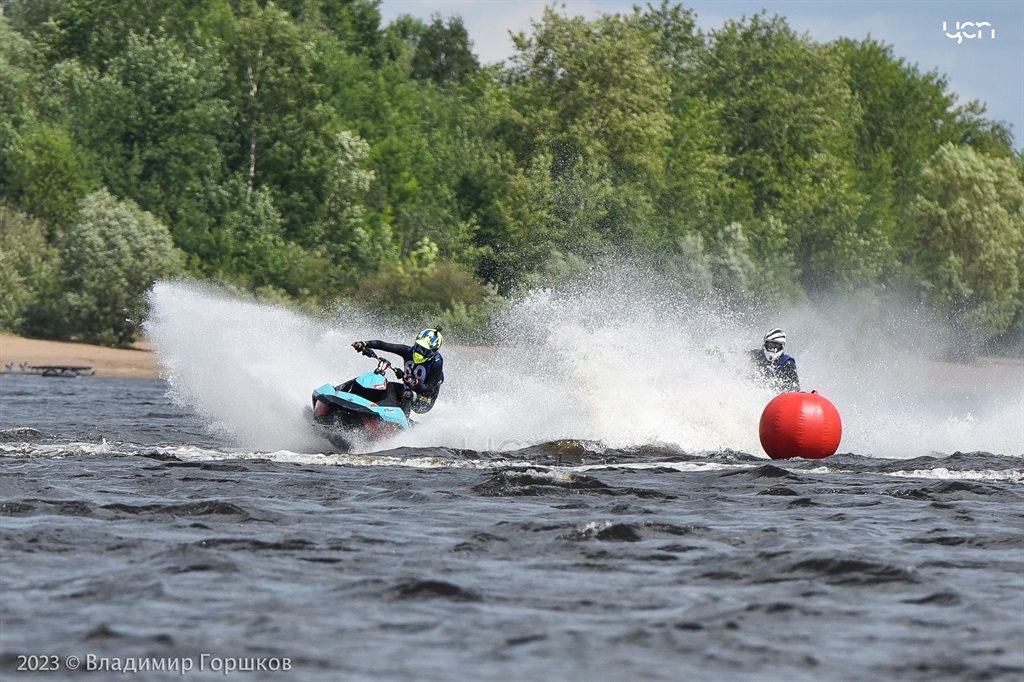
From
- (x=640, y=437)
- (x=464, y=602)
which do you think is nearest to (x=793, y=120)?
(x=640, y=437)

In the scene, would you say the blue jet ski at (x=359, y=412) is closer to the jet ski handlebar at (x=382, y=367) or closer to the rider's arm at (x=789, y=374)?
the jet ski handlebar at (x=382, y=367)

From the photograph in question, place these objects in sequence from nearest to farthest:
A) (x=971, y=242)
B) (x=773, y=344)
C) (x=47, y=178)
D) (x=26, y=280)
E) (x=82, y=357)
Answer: (x=773, y=344) → (x=82, y=357) → (x=26, y=280) → (x=47, y=178) → (x=971, y=242)

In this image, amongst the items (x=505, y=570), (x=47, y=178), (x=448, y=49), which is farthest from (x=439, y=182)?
(x=505, y=570)

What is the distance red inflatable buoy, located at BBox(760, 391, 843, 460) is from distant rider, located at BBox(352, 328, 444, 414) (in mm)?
4666

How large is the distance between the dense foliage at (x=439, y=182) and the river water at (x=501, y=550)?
32.2m

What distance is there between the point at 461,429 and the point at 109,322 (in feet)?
118

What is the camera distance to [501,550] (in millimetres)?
11438

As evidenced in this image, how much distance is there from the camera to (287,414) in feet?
71.3

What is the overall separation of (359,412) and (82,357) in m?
34.1

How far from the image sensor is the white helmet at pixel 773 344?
2241 cm

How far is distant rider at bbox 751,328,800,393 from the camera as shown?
2257cm

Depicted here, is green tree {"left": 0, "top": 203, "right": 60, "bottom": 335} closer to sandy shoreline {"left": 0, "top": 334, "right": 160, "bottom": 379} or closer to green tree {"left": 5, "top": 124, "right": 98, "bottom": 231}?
sandy shoreline {"left": 0, "top": 334, "right": 160, "bottom": 379}

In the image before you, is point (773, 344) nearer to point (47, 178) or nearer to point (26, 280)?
point (26, 280)

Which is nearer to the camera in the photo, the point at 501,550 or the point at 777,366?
the point at 501,550
